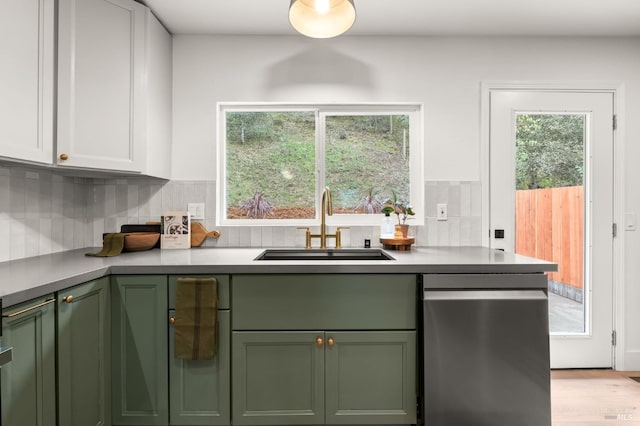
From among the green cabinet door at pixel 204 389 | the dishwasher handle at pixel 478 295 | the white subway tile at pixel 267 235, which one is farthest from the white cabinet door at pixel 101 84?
the dishwasher handle at pixel 478 295

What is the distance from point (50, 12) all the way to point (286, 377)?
6.87 ft

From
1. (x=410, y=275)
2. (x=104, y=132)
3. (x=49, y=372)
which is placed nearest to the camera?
(x=49, y=372)

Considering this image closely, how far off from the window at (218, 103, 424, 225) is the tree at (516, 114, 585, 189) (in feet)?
2.35

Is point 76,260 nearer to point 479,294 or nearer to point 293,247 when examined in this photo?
point 293,247

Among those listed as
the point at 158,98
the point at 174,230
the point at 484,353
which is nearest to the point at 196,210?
the point at 174,230

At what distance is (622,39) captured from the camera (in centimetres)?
259

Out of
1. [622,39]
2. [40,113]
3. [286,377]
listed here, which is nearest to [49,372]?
[286,377]

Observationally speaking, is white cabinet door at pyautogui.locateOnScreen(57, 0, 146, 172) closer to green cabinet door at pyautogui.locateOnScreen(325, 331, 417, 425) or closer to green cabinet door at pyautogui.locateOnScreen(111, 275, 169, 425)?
green cabinet door at pyautogui.locateOnScreen(111, 275, 169, 425)

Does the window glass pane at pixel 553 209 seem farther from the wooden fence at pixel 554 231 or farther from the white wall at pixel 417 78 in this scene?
the white wall at pixel 417 78

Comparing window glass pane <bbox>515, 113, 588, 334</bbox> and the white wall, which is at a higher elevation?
the white wall

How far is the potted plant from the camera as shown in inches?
94.3

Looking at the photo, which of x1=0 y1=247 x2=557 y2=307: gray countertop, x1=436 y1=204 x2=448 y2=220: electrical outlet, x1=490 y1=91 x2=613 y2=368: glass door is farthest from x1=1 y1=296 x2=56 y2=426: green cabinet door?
x1=490 y1=91 x2=613 y2=368: glass door

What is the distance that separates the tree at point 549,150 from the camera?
2.56 meters

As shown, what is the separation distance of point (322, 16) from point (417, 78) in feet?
3.66
